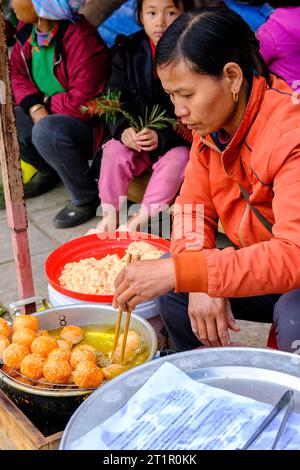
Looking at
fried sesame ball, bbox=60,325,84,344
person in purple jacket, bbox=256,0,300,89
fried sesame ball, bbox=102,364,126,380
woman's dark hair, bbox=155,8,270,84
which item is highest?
woman's dark hair, bbox=155,8,270,84

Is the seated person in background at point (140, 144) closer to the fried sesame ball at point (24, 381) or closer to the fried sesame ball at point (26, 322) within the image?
the fried sesame ball at point (26, 322)

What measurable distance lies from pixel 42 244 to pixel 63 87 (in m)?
1.11

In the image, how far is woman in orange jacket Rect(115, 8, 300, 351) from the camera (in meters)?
1.54

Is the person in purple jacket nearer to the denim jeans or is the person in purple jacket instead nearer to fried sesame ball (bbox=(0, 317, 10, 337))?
the denim jeans

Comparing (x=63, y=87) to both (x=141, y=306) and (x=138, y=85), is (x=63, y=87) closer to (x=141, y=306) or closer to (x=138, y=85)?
(x=138, y=85)

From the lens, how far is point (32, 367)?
1.61m

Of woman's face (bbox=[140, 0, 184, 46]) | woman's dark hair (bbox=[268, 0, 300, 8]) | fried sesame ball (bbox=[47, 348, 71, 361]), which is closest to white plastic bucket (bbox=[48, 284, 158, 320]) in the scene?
fried sesame ball (bbox=[47, 348, 71, 361])

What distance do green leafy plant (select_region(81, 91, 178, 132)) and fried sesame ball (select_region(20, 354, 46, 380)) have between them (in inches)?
73.7

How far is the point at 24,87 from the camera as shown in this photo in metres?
4.12

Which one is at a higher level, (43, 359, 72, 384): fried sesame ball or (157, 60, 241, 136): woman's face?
(157, 60, 241, 136): woman's face

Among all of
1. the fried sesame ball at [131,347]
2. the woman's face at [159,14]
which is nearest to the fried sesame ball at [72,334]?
Answer: the fried sesame ball at [131,347]

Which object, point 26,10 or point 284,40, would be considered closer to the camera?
point 284,40

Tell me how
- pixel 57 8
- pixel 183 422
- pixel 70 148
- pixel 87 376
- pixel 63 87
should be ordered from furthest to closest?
pixel 63 87 → pixel 70 148 → pixel 57 8 → pixel 87 376 → pixel 183 422

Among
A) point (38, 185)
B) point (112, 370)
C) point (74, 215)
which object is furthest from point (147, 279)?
point (38, 185)
